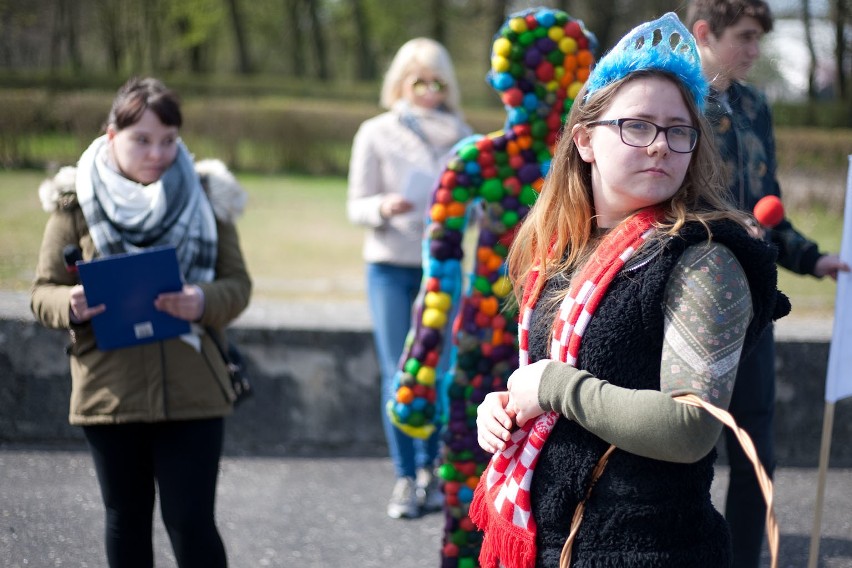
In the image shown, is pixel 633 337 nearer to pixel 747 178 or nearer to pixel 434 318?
pixel 434 318

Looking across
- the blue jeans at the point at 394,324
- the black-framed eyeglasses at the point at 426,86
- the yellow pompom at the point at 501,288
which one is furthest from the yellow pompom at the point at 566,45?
the blue jeans at the point at 394,324

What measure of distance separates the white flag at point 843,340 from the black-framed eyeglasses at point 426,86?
7.17ft

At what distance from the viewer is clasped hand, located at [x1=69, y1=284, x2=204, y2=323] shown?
8.93 ft

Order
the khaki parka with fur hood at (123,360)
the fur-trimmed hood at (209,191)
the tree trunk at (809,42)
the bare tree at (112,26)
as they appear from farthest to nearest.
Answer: the bare tree at (112,26), the tree trunk at (809,42), the fur-trimmed hood at (209,191), the khaki parka with fur hood at (123,360)

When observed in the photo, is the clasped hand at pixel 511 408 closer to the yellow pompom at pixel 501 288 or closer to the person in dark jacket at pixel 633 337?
the person in dark jacket at pixel 633 337

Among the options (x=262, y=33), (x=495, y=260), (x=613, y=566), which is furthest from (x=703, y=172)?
(x=262, y=33)

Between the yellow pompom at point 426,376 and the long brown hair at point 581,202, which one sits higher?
the long brown hair at point 581,202

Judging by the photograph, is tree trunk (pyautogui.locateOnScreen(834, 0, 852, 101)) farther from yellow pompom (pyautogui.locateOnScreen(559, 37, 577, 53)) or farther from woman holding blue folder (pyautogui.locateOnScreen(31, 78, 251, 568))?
woman holding blue folder (pyautogui.locateOnScreen(31, 78, 251, 568))

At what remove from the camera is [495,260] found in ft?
10.3

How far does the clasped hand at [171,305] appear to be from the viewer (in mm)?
2721

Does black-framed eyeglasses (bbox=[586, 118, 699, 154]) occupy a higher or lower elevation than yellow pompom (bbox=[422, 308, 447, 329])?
higher

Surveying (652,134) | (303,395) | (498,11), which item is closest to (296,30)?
(498,11)

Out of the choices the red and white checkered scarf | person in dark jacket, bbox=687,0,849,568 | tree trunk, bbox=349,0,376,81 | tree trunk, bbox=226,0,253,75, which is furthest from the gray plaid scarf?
tree trunk, bbox=349,0,376,81

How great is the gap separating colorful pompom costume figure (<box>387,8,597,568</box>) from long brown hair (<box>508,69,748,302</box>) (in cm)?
98
